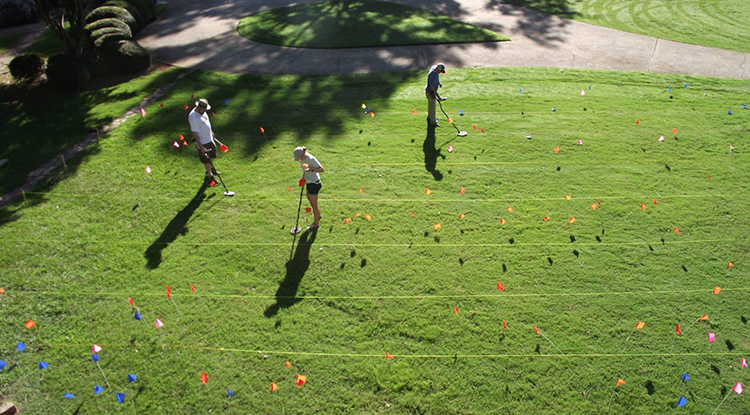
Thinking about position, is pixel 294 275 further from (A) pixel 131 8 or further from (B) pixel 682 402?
(A) pixel 131 8

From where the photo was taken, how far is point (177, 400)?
5.22m

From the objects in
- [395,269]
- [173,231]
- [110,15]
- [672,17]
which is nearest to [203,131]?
[173,231]

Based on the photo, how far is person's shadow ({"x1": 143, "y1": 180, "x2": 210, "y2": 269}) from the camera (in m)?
7.11

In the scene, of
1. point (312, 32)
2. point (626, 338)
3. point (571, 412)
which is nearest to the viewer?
point (571, 412)

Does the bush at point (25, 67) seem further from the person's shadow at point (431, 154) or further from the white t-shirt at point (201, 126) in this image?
the person's shadow at point (431, 154)

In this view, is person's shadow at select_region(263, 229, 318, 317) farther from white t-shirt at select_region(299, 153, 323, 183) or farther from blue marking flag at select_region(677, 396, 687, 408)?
blue marking flag at select_region(677, 396, 687, 408)

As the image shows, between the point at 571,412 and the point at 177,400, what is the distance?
479 cm

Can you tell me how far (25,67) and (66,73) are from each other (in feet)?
3.94

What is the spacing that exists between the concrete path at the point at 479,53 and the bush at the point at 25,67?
3.32m

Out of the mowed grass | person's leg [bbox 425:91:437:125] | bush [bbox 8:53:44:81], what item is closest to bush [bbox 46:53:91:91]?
bush [bbox 8:53:44:81]

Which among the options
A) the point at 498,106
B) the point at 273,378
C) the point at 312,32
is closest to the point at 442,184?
the point at 498,106

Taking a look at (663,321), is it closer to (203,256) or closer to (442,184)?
(442,184)

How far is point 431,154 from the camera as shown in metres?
9.70

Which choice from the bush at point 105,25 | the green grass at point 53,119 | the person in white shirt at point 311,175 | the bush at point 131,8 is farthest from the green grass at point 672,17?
the green grass at point 53,119
